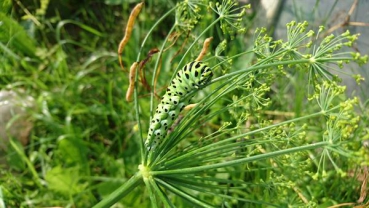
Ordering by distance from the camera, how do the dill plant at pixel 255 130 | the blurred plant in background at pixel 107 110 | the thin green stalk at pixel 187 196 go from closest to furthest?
1. the dill plant at pixel 255 130
2. the thin green stalk at pixel 187 196
3. the blurred plant in background at pixel 107 110

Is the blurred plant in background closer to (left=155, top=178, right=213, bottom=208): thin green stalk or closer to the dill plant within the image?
the dill plant

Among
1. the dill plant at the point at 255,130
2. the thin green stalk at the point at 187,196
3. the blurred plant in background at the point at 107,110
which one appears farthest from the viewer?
the blurred plant in background at the point at 107,110

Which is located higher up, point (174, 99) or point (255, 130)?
point (174, 99)

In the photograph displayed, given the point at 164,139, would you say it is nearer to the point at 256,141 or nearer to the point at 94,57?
the point at 256,141

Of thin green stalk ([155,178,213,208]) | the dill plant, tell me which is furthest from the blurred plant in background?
thin green stalk ([155,178,213,208])

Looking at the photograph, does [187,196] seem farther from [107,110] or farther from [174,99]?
[107,110]

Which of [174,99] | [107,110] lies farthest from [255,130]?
[107,110]

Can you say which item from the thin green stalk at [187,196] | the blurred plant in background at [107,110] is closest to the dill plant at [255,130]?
the thin green stalk at [187,196]

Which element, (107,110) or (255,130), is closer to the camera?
(255,130)

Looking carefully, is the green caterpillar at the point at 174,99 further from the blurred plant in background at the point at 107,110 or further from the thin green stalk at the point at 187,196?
A: the blurred plant in background at the point at 107,110
